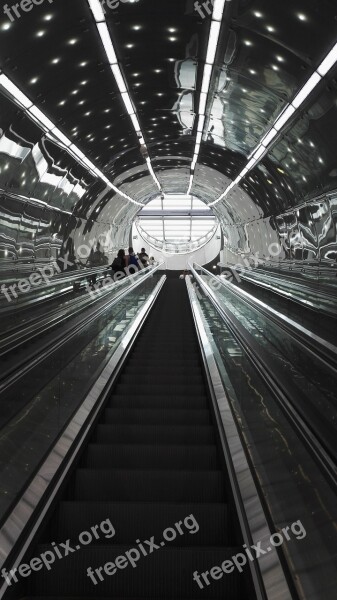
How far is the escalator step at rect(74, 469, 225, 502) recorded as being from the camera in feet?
18.7

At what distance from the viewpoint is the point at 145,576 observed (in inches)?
171

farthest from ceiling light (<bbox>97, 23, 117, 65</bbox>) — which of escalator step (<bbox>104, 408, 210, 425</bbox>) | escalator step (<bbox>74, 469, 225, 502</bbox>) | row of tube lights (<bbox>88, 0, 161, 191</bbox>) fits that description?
escalator step (<bbox>74, 469, 225, 502</bbox>)

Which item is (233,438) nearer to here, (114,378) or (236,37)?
(114,378)

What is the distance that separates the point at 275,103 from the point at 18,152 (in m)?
4.22

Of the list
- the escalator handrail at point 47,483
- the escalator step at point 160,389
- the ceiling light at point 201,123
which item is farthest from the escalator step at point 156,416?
the ceiling light at point 201,123

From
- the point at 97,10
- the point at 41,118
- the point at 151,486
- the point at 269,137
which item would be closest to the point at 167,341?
the point at 269,137

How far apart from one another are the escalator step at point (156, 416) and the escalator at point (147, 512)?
0.01 m

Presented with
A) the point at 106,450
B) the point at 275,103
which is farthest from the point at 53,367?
the point at 275,103

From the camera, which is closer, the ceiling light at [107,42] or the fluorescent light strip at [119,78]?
the ceiling light at [107,42]

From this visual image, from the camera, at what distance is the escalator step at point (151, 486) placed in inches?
224

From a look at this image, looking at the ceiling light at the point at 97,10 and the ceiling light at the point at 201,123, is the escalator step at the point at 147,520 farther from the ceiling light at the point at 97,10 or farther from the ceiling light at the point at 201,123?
the ceiling light at the point at 201,123

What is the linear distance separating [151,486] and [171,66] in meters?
7.19

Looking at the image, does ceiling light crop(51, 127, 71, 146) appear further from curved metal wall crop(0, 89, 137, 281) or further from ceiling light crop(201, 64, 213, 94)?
ceiling light crop(201, 64, 213, 94)

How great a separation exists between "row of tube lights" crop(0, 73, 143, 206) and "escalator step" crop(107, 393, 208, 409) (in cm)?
405
